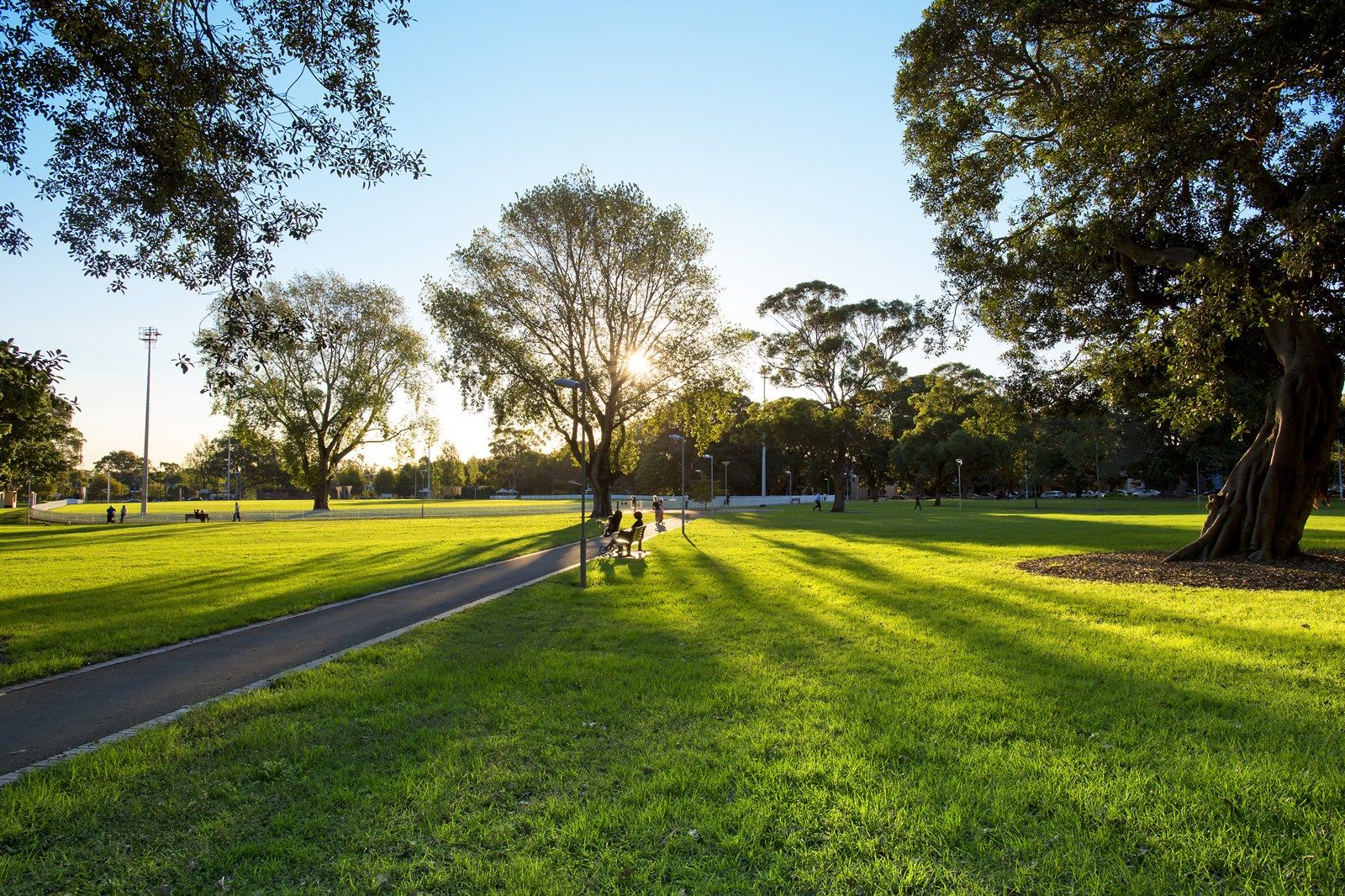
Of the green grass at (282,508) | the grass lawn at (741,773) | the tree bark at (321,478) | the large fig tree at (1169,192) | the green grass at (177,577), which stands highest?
the large fig tree at (1169,192)

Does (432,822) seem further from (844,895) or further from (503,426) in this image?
(503,426)

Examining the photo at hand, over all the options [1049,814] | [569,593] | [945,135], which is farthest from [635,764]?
[945,135]

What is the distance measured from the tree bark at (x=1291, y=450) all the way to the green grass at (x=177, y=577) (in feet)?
51.7

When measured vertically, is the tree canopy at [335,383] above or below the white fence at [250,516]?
above

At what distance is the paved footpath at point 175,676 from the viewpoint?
496 cm

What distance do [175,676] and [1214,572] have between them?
48.4 feet

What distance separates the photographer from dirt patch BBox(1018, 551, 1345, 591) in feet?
35.7

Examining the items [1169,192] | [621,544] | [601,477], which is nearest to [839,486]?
[601,477]

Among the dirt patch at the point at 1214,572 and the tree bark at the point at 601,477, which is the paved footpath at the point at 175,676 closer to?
the dirt patch at the point at 1214,572

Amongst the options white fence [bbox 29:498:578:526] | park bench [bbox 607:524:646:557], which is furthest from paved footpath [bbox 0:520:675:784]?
white fence [bbox 29:498:578:526]

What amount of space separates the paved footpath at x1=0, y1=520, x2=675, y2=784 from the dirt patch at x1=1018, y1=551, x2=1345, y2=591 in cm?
1077

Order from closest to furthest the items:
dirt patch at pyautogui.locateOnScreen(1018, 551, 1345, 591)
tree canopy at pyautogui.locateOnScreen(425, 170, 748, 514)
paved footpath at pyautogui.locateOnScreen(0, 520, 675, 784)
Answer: paved footpath at pyautogui.locateOnScreen(0, 520, 675, 784) < dirt patch at pyautogui.locateOnScreen(1018, 551, 1345, 591) < tree canopy at pyautogui.locateOnScreen(425, 170, 748, 514)

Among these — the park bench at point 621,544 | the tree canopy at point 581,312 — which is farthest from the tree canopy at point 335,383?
the park bench at point 621,544

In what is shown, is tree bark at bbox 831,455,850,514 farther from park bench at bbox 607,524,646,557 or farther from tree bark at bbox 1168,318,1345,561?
tree bark at bbox 1168,318,1345,561
